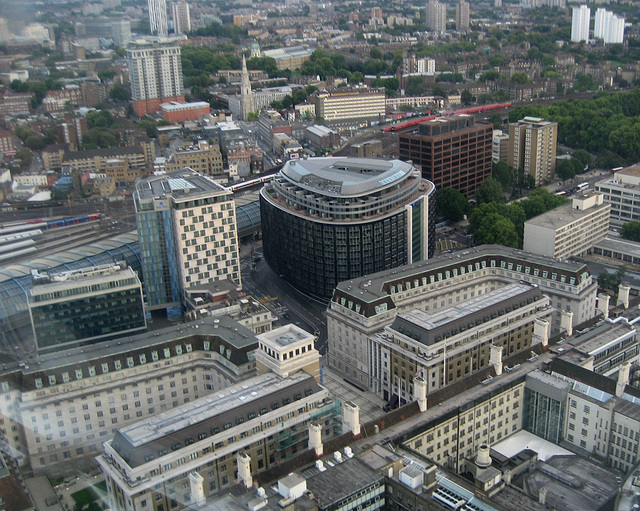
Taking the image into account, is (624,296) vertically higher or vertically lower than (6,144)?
lower

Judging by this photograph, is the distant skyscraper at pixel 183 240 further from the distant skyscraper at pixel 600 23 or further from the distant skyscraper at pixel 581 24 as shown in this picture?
the distant skyscraper at pixel 600 23

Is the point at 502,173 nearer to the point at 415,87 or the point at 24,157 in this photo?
the point at 415,87

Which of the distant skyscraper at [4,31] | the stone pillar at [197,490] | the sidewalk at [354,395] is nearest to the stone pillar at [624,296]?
the sidewalk at [354,395]

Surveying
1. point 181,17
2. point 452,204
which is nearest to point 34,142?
point 452,204

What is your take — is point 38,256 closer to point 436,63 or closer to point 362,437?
point 362,437

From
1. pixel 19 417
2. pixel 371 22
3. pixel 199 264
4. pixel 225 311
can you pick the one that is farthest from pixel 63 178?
pixel 371 22
